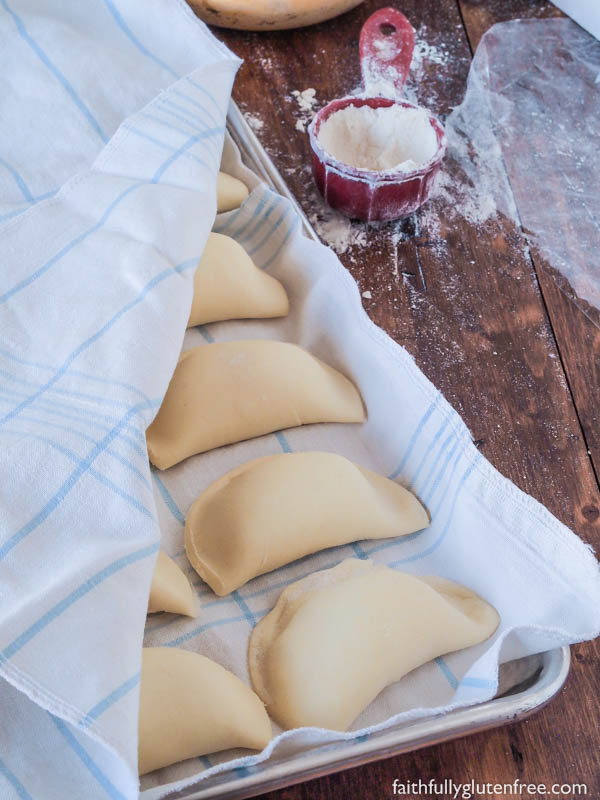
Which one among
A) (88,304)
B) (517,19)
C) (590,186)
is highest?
(88,304)

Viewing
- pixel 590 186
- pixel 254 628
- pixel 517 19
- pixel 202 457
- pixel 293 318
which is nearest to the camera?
pixel 254 628

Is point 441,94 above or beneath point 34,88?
beneath

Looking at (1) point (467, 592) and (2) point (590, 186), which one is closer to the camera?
(1) point (467, 592)

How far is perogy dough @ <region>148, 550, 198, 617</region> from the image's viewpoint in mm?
596

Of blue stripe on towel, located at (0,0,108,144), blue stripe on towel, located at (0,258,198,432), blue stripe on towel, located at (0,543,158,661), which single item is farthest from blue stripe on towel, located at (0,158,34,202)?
blue stripe on towel, located at (0,543,158,661)

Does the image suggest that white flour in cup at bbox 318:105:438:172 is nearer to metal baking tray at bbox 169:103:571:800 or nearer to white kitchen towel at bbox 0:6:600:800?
white kitchen towel at bbox 0:6:600:800

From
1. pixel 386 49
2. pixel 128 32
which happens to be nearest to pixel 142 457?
pixel 128 32

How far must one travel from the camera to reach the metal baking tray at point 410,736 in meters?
0.50

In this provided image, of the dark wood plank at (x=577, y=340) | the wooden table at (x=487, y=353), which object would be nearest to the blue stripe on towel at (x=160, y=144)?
the wooden table at (x=487, y=353)

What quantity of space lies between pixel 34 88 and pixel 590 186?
713 millimetres

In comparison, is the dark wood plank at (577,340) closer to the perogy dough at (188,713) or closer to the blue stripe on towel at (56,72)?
the perogy dough at (188,713)

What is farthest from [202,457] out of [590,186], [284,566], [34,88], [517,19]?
[517,19]

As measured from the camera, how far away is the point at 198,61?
3.09 ft

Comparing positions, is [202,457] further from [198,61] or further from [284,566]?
[198,61]
